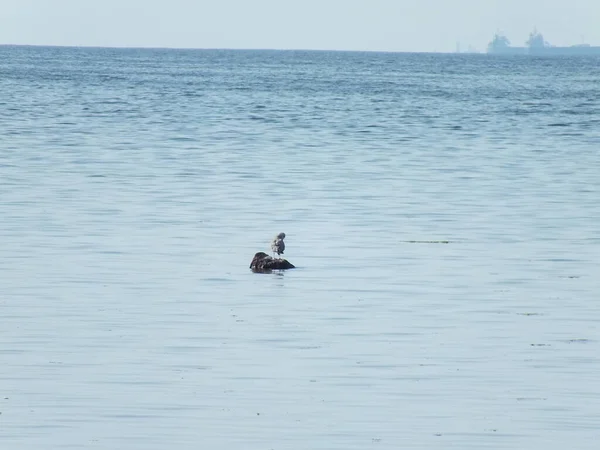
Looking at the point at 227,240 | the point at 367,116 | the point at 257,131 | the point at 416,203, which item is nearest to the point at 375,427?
the point at 227,240

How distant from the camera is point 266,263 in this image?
20.8 m

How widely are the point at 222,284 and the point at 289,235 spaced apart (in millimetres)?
5459

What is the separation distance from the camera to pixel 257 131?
2260 inches

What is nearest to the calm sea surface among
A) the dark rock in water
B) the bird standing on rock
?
the dark rock in water

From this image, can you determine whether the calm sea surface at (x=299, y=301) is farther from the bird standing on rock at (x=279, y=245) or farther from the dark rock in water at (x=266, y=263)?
the bird standing on rock at (x=279, y=245)

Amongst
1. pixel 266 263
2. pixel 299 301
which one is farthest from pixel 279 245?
pixel 299 301

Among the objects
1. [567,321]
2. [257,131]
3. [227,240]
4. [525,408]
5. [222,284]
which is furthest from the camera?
[257,131]

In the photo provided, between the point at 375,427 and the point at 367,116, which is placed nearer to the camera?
the point at 375,427

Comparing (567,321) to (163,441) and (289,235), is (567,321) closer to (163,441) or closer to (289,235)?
(163,441)

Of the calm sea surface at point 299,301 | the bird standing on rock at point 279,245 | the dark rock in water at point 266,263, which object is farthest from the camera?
the bird standing on rock at point 279,245

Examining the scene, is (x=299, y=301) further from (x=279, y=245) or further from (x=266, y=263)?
(x=279, y=245)

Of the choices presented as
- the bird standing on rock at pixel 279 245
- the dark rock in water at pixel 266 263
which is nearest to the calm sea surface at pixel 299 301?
the dark rock in water at pixel 266 263

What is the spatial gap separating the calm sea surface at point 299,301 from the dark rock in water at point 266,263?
26cm

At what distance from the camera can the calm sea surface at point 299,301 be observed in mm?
12555
